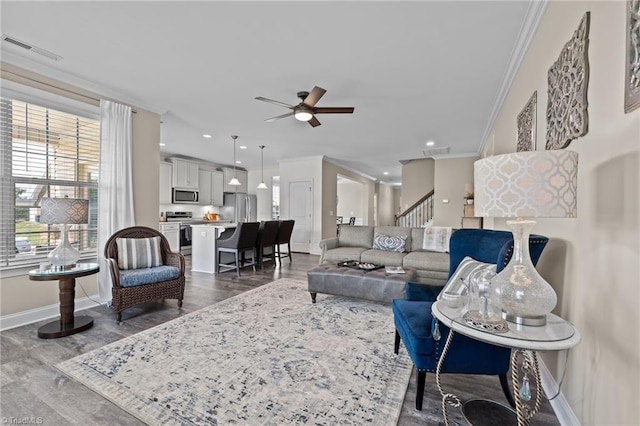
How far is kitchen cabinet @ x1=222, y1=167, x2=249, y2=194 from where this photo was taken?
354 inches

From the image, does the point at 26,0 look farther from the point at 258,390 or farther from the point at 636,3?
the point at 636,3

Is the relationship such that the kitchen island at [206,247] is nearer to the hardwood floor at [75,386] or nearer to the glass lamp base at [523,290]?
the hardwood floor at [75,386]

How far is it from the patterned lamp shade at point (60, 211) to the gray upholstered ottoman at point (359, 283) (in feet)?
8.07

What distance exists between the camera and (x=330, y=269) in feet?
11.5

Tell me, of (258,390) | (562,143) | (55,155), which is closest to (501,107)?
(562,143)

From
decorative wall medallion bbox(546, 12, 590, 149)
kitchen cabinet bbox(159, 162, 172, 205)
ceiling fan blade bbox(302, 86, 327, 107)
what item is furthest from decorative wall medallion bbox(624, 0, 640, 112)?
kitchen cabinet bbox(159, 162, 172, 205)

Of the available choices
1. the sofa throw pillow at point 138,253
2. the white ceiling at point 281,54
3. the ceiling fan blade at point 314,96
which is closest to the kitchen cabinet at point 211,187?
the white ceiling at point 281,54

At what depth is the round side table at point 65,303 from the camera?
8.27ft

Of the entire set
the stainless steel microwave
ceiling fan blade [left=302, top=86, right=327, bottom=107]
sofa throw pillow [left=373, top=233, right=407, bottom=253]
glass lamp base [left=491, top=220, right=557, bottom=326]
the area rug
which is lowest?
the area rug

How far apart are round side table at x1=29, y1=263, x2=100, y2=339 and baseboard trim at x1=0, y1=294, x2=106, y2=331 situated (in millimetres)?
366

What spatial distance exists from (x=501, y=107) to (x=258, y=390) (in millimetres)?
4345

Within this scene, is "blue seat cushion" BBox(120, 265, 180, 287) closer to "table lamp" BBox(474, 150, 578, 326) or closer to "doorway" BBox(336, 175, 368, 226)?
"table lamp" BBox(474, 150, 578, 326)

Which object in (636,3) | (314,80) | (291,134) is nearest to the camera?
(636,3)

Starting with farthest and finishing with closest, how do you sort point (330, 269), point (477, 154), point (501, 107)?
point (477, 154)
point (501, 107)
point (330, 269)
